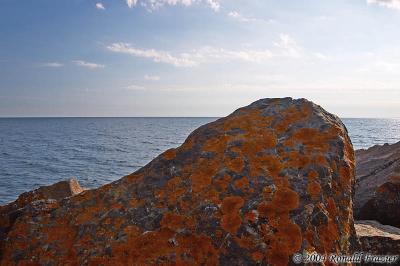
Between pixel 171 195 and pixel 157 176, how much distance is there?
43 centimetres

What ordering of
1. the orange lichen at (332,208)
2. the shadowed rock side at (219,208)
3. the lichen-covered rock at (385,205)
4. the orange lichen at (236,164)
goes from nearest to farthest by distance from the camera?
the shadowed rock side at (219,208) < the orange lichen at (332,208) < the orange lichen at (236,164) < the lichen-covered rock at (385,205)

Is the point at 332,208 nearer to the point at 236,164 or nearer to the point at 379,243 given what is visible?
the point at 236,164

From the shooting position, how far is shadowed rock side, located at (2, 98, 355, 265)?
11.4 ft

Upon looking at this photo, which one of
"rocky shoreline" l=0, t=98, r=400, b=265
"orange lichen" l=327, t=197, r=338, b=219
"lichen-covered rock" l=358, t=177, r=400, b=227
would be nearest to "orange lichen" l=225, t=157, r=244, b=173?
"rocky shoreline" l=0, t=98, r=400, b=265

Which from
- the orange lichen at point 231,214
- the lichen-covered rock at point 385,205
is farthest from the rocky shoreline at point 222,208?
the lichen-covered rock at point 385,205

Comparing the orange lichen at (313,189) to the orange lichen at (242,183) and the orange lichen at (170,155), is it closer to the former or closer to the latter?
the orange lichen at (242,183)

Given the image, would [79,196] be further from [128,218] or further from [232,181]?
[232,181]

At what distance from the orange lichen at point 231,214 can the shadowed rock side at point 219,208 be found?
1 centimetres

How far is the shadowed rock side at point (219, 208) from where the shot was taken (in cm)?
348

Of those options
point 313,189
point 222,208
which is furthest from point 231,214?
point 313,189

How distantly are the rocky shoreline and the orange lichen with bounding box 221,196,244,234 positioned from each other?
1cm

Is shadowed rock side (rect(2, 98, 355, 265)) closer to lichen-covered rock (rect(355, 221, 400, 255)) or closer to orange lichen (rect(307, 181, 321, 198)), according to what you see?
orange lichen (rect(307, 181, 321, 198))

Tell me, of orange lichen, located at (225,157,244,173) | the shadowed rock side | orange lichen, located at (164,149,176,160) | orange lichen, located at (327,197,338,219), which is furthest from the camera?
orange lichen, located at (164,149,176,160)

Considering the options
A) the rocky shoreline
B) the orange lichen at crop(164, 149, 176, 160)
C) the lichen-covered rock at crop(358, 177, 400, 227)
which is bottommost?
the lichen-covered rock at crop(358, 177, 400, 227)
